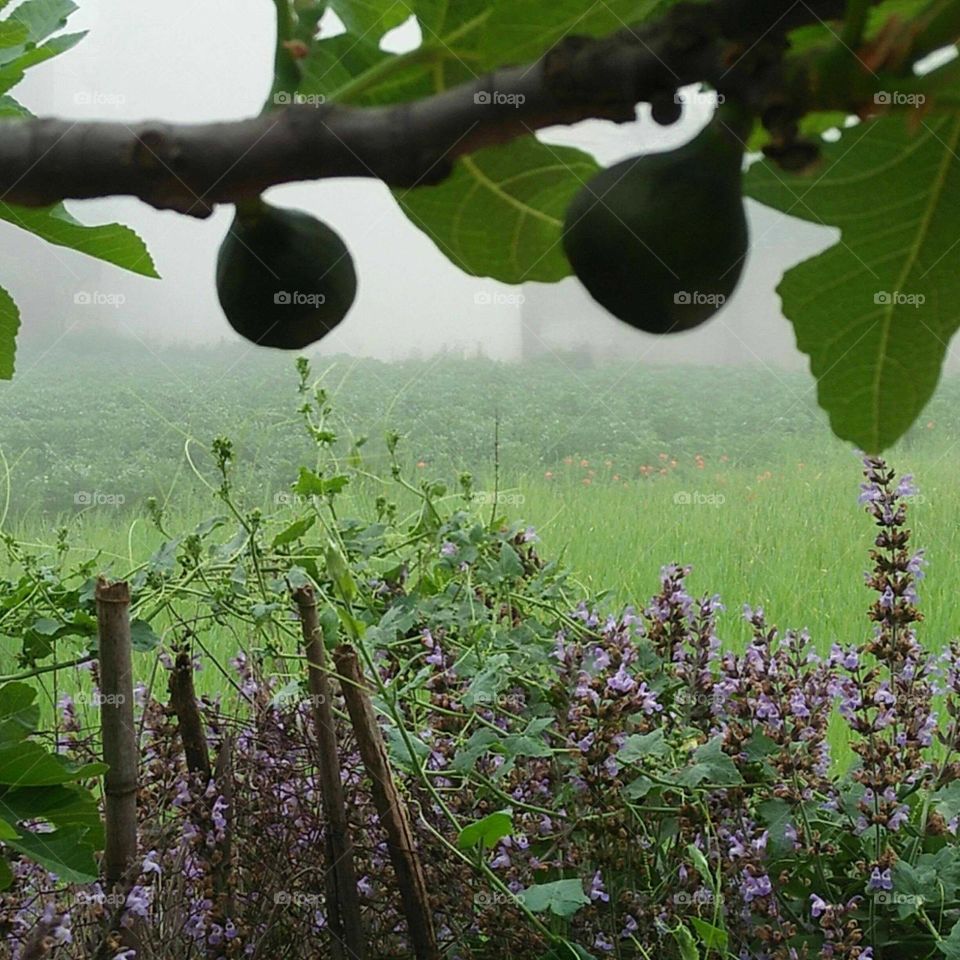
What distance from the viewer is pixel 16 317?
43cm

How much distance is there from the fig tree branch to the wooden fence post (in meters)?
0.94

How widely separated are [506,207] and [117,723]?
95 cm

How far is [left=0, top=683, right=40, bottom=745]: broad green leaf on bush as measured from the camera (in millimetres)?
961

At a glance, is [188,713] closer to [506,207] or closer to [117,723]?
[117,723]

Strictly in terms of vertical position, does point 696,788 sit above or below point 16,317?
below

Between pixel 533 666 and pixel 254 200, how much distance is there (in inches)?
48.7

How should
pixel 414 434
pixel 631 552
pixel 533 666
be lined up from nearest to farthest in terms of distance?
pixel 533 666 < pixel 631 552 < pixel 414 434

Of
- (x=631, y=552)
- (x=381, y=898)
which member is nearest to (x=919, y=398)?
(x=381, y=898)

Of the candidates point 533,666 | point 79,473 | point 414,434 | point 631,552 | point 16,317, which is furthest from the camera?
point 79,473

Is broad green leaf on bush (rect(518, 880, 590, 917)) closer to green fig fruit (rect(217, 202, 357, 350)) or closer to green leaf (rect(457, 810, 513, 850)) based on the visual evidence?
green leaf (rect(457, 810, 513, 850))

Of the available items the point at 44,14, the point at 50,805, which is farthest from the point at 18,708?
the point at 44,14

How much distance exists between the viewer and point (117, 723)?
112 centimetres

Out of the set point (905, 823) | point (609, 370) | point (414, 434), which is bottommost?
point (905, 823)

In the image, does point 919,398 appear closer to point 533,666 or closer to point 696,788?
point 696,788
